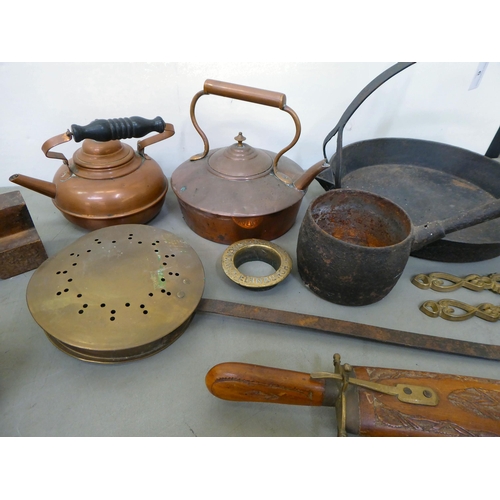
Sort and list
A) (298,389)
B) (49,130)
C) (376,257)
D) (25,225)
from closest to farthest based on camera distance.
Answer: (298,389) → (376,257) → (25,225) → (49,130)

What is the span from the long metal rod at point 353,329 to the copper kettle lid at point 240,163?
42 cm

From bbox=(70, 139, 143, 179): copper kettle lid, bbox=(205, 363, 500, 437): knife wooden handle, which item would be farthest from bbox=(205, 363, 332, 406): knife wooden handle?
bbox=(70, 139, 143, 179): copper kettle lid

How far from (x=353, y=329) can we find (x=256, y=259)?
0.39 m

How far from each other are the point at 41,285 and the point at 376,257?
0.80 m

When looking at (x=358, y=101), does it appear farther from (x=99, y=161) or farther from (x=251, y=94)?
(x=99, y=161)

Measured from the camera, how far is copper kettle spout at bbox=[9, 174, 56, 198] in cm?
96

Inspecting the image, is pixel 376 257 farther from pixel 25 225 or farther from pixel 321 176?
pixel 25 225

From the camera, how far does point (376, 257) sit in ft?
2.58

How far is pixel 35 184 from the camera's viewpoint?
102 centimetres

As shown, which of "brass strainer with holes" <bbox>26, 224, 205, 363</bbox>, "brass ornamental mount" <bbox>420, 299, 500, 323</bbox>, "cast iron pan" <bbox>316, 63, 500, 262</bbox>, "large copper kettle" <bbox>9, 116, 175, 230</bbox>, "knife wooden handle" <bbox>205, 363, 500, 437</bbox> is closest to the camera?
"knife wooden handle" <bbox>205, 363, 500, 437</bbox>

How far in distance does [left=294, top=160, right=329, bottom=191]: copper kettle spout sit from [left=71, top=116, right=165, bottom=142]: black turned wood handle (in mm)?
481

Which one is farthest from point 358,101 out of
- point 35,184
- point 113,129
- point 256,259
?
point 35,184

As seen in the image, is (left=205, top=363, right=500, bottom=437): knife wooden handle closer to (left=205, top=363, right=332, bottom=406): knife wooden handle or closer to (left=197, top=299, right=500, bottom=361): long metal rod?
(left=205, top=363, right=332, bottom=406): knife wooden handle

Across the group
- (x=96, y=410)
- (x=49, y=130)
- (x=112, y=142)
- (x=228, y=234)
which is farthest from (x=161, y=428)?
(x=49, y=130)
